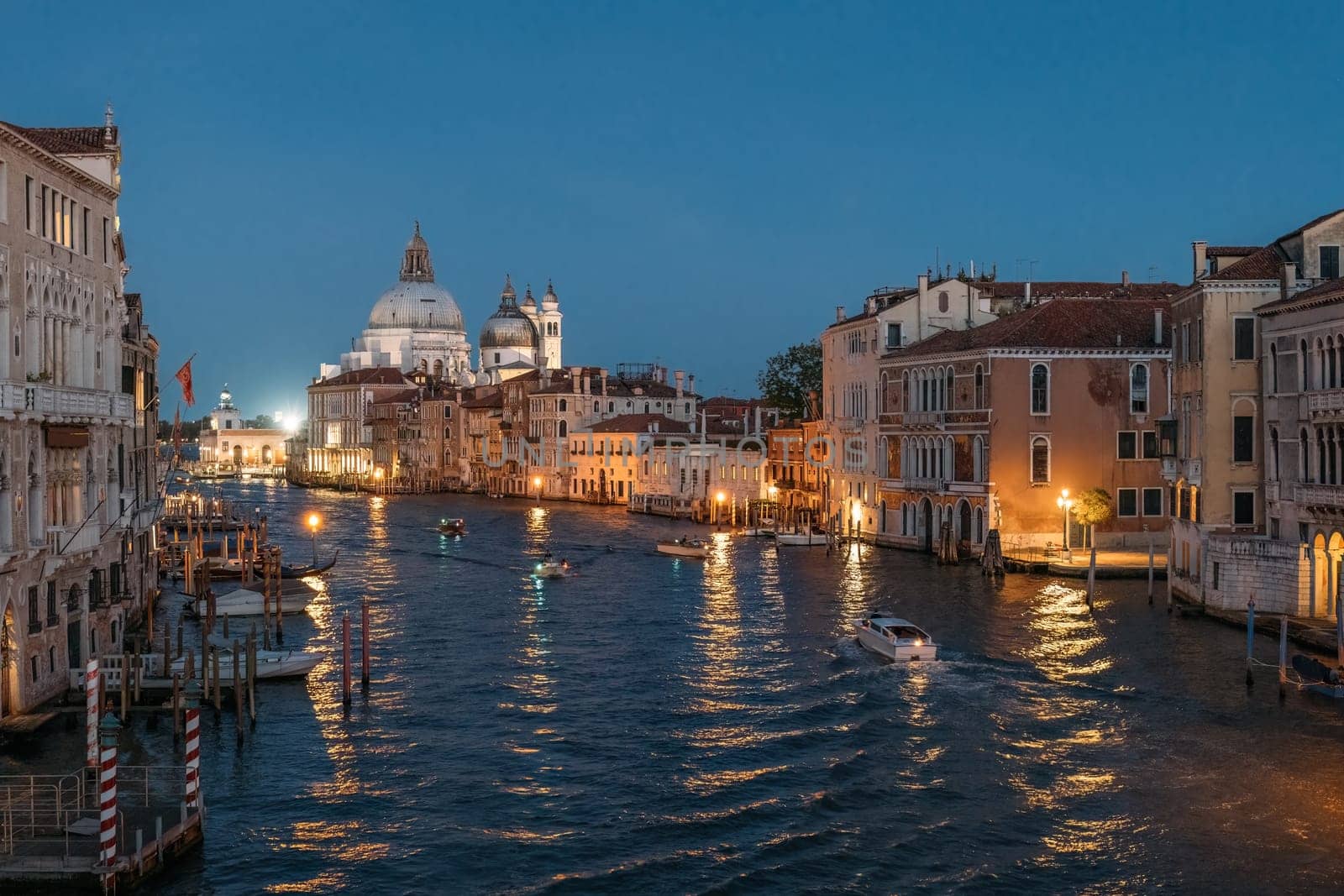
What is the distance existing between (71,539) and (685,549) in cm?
2688

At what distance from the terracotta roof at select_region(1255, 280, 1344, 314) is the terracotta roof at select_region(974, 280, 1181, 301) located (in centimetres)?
2137

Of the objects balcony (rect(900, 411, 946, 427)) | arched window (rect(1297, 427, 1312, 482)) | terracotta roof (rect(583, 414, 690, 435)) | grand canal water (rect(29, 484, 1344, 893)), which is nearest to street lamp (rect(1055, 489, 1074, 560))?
balcony (rect(900, 411, 946, 427))

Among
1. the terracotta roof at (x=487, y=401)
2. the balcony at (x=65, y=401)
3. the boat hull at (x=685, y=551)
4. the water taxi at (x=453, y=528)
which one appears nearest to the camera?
the balcony at (x=65, y=401)

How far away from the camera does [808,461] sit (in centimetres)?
5609

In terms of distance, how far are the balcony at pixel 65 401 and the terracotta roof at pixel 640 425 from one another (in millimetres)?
52292

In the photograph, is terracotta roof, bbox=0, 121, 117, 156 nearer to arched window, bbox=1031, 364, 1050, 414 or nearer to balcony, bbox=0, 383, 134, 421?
balcony, bbox=0, 383, 134, 421

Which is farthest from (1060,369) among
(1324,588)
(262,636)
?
(262,636)

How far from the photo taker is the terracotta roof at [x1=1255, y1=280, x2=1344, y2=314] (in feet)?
82.4

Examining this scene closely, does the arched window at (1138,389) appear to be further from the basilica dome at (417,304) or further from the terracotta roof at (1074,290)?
the basilica dome at (417,304)

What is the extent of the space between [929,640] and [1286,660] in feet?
18.2

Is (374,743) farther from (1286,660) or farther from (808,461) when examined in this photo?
(808,461)

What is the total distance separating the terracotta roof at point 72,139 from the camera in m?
23.3

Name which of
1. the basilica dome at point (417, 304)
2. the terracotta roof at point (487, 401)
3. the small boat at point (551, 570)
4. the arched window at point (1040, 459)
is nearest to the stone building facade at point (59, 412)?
the small boat at point (551, 570)

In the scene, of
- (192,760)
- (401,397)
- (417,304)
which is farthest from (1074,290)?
(417,304)
